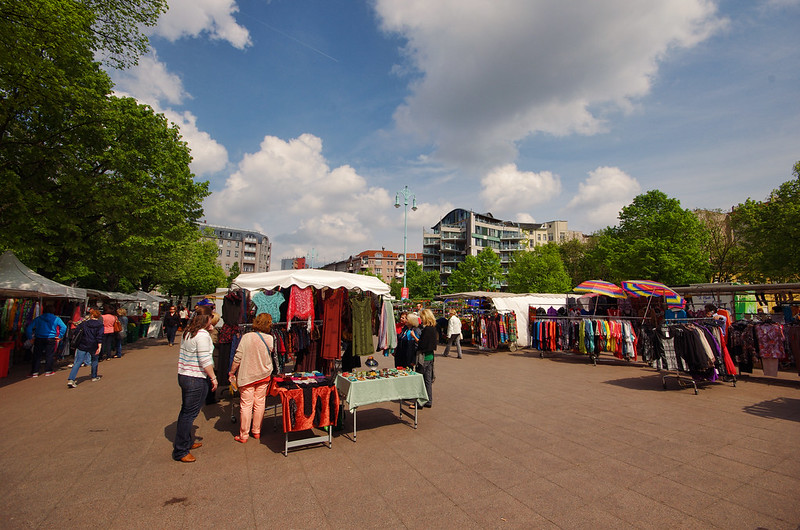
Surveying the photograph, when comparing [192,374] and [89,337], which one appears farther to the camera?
[89,337]

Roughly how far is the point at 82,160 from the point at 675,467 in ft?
59.2

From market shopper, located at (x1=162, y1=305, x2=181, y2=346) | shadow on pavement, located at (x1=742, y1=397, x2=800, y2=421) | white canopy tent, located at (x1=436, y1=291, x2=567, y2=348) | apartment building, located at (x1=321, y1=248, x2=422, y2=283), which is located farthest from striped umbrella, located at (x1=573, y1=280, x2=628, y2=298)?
apartment building, located at (x1=321, y1=248, x2=422, y2=283)

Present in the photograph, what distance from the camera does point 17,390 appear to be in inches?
328

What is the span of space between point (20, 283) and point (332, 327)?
33.1 ft

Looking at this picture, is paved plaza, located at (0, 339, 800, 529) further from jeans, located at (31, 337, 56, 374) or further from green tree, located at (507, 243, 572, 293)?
green tree, located at (507, 243, 572, 293)

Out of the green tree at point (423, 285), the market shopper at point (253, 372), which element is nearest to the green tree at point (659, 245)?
the market shopper at point (253, 372)

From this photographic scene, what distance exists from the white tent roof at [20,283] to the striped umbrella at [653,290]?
17.9 meters

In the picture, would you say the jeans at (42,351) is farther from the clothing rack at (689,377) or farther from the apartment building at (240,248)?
the apartment building at (240,248)

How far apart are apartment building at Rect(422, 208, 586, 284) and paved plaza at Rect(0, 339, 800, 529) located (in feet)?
224

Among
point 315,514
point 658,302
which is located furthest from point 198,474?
point 658,302

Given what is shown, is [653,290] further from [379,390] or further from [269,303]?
[269,303]

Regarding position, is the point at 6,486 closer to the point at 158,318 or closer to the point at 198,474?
the point at 198,474

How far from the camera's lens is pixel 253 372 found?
508 cm

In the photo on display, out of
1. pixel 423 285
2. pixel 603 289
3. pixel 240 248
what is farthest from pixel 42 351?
pixel 240 248
